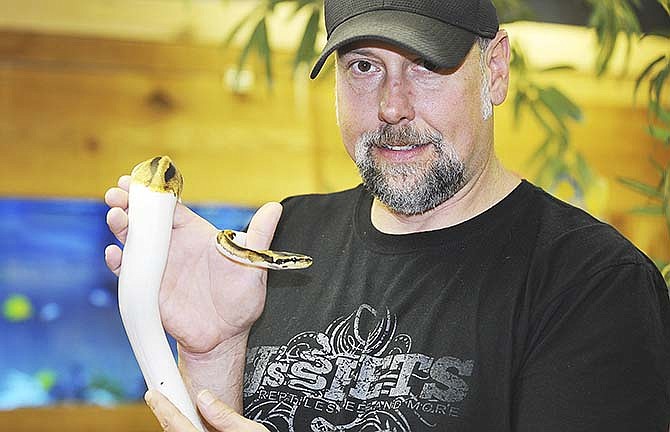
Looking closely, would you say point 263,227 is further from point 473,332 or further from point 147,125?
point 147,125

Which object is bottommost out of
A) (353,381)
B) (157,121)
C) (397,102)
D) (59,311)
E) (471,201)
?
(59,311)

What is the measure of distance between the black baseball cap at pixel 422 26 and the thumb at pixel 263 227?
20 cm

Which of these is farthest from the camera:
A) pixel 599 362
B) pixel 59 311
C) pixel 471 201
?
pixel 59 311

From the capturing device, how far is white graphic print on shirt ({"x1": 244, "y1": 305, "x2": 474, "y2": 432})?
1387 mm

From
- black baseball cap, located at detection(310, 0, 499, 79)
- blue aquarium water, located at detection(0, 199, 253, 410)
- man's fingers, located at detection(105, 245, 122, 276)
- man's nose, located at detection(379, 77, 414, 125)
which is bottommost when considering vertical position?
blue aquarium water, located at detection(0, 199, 253, 410)

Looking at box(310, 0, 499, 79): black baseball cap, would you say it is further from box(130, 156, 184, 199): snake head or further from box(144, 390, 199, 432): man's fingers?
box(144, 390, 199, 432): man's fingers

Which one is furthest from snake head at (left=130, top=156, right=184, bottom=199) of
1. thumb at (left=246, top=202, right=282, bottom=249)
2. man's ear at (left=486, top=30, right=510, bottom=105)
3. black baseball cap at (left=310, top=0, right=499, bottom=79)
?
man's ear at (left=486, top=30, right=510, bottom=105)

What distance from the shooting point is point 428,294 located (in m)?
1.47

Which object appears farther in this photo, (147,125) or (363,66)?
(147,125)

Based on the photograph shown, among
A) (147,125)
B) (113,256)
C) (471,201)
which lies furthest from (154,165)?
(147,125)

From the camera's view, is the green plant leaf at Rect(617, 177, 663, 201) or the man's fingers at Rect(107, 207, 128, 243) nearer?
the man's fingers at Rect(107, 207, 128, 243)

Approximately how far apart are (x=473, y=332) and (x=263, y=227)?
0.99ft

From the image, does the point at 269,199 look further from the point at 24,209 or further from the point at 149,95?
the point at 24,209

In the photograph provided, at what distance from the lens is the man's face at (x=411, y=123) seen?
144 cm
